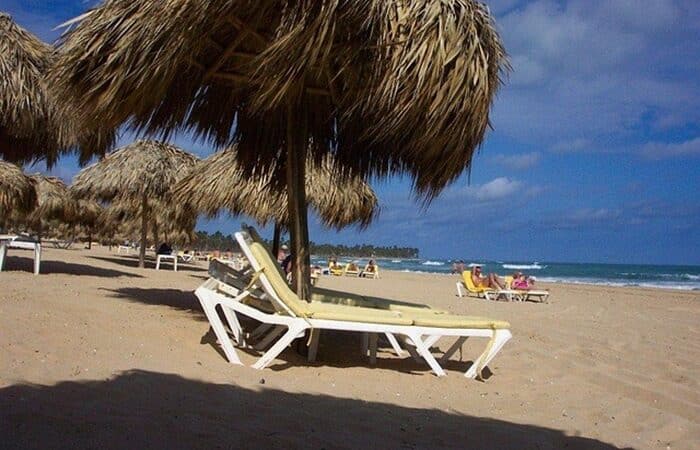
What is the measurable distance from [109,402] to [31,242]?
7.17 metres

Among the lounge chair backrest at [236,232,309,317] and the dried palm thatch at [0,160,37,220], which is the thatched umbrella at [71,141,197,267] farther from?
the lounge chair backrest at [236,232,309,317]

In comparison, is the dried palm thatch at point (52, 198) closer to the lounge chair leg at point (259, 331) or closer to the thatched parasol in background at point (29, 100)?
the thatched parasol in background at point (29, 100)

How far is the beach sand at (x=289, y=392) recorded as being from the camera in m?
2.55

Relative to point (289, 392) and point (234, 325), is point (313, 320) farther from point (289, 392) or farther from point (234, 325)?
point (234, 325)

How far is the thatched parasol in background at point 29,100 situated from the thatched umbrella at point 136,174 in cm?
658

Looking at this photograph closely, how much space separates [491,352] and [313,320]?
53.5 inches

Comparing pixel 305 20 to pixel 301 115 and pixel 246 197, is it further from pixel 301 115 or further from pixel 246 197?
pixel 246 197

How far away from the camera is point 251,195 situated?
37.7 ft

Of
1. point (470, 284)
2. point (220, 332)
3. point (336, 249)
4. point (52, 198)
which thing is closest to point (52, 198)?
point (52, 198)

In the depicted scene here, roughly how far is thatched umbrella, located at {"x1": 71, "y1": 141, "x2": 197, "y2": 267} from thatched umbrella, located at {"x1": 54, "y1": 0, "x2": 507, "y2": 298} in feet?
36.7

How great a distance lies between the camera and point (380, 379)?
4230mm

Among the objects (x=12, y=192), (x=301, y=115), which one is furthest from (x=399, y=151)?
(x=12, y=192)

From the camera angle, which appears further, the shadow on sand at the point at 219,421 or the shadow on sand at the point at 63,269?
the shadow on sand at the point at 63,269

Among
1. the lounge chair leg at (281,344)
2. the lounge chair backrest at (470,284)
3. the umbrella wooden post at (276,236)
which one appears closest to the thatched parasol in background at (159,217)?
the umbrella wooden post at (276,236)
